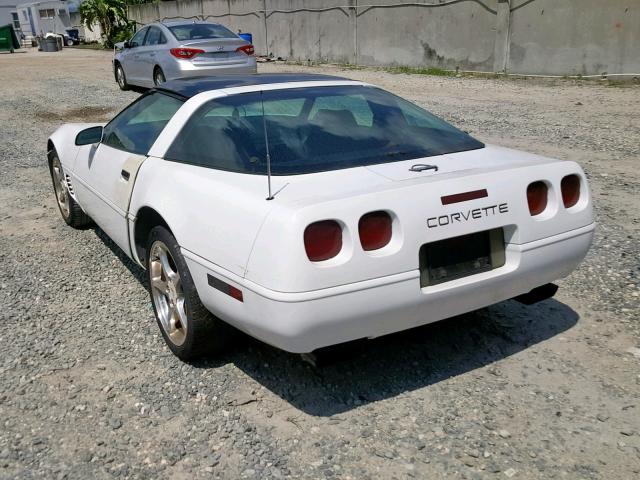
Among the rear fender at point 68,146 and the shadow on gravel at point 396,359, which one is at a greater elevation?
the rear fender at point 68,146

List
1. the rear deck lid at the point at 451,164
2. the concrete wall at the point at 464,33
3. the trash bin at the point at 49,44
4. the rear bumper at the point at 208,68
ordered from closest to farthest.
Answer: the rear deck lid at the point at 451,164
the rear bumper at the point at 208,68
the concrete wall at the point at 464,33
the trash bin at the point at 49,44

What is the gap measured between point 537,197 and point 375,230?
0.91 metres

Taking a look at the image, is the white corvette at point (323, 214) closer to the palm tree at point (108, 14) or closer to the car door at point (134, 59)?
the car door at point (134, 59)

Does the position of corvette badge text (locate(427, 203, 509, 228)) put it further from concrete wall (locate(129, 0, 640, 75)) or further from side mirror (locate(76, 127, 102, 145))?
concrete wall (locate(129, 0, 640, 75))

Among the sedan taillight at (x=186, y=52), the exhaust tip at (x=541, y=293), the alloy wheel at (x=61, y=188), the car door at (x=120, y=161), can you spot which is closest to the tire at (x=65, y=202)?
the alloy wheel at (x=61, y=188)

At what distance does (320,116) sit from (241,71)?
10241 millimetres

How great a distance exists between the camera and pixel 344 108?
3.53 metres

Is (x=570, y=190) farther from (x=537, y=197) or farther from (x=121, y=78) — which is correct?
(x=121, y=78)

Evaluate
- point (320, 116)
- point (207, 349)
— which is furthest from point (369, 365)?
point (320, 116)

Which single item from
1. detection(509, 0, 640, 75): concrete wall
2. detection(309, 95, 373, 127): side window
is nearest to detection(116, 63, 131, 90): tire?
detection(509, 0, 640, 75): concrete wall

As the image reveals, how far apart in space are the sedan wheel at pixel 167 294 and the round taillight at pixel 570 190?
6.38 feet

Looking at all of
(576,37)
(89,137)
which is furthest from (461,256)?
(576,37)

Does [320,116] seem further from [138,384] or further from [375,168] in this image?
[138,384]

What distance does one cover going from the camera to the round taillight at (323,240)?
2.46m
